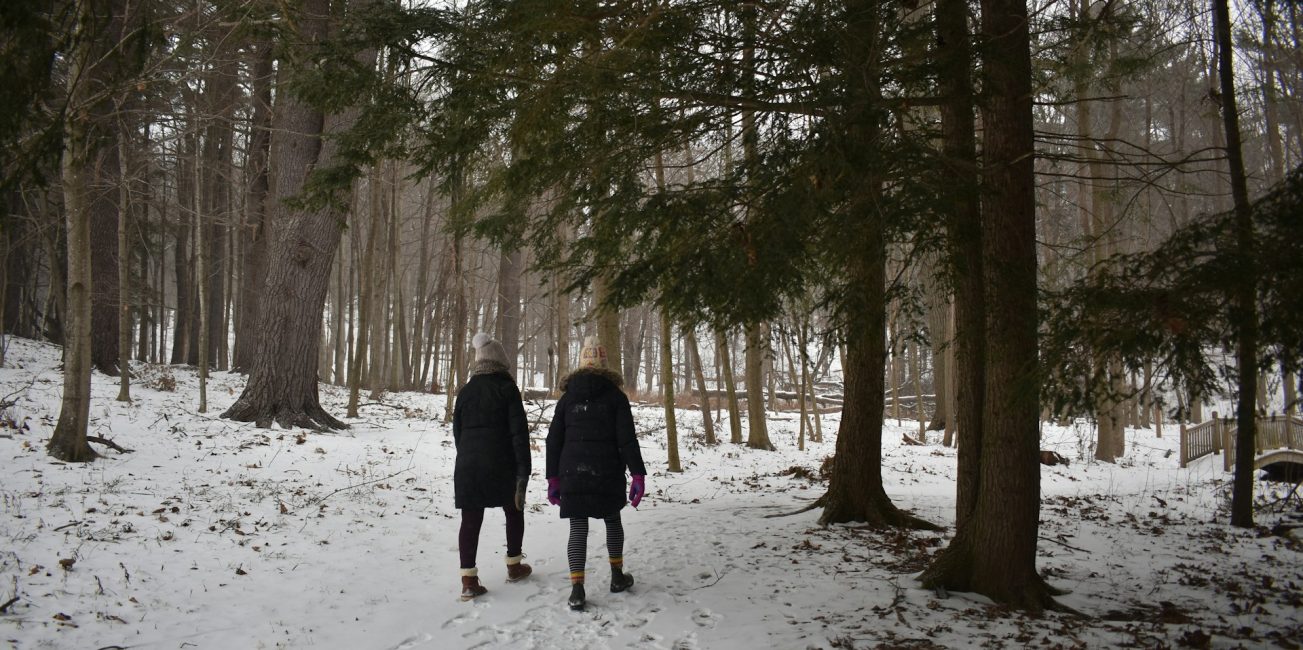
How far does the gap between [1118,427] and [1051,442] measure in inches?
106

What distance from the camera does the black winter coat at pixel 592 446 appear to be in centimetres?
529

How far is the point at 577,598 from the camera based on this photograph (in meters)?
5.02

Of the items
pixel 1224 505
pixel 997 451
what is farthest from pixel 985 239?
pixel 1224 505

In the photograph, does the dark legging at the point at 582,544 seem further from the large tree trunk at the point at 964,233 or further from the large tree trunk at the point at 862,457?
the large tree trunk at the point at 862,457

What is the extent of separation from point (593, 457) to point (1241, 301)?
389 cm

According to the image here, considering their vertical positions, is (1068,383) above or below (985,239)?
below

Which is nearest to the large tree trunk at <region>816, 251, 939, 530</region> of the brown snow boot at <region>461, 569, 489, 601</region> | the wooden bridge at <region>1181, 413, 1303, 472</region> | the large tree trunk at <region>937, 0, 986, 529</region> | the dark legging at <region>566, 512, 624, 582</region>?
the large tree trunk at <region>937, 0, 986, 529</region>

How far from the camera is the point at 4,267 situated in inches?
541

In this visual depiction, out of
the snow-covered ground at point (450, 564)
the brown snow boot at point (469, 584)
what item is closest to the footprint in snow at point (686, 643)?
the snow-covered ground at point (450, 564)

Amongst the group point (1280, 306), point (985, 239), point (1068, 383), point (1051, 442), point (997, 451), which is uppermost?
point (985, 239)

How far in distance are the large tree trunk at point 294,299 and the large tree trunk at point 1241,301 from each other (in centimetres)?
1030

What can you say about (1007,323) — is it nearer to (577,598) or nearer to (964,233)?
(964,233)

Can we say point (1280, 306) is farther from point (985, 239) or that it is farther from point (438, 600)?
point (438, 600)

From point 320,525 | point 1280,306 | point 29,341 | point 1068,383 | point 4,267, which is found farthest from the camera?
point 29,341
